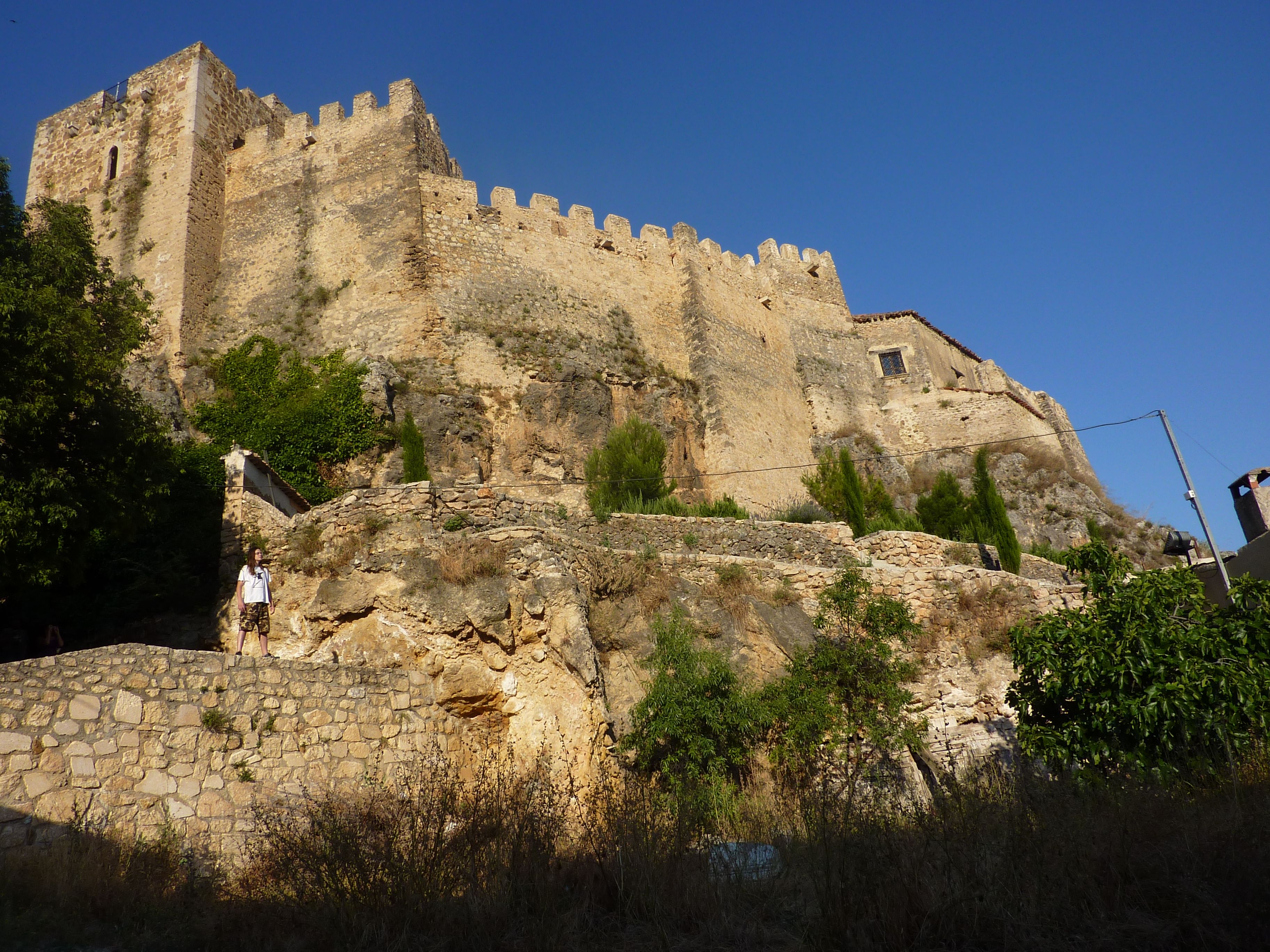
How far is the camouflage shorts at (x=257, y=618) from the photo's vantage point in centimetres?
1188

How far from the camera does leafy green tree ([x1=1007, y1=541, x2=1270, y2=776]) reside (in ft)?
27.9

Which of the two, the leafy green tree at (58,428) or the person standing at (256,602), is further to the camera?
the person standing at (256,602)

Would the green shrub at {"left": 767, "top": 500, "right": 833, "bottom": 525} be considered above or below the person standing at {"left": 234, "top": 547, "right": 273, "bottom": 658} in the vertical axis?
above

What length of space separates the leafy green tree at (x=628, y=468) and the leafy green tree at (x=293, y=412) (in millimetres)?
5007

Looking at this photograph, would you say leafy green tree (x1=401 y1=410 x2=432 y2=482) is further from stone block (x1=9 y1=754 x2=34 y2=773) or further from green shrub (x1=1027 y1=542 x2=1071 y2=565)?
green shrub (x1=1027 y1=542 x2=1071 y2=565)

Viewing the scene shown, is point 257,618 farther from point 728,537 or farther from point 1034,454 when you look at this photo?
point 1034,454

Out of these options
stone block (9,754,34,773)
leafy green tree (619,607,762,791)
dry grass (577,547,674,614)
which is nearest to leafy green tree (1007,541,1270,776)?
leafy green tree (619,607,762,791)

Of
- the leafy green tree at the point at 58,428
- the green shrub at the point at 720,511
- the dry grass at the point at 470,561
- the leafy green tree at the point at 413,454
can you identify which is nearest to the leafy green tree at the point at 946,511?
the green shrub at the point at 720,511

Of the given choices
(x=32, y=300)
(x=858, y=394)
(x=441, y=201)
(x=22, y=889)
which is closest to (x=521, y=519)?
(x=32, y=300)

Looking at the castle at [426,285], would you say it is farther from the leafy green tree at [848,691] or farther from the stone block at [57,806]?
the stone block at [57,806]

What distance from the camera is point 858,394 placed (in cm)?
3297

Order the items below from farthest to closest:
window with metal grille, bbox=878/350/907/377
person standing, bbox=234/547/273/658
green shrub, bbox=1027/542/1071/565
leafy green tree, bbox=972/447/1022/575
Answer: window with metal grille, bbox=878/350/907/377
green shrub, bbox=1027/542/1071/565
leafy green tree, bbox=972/447/1022/575
person standing, bbox=234/547/273/658

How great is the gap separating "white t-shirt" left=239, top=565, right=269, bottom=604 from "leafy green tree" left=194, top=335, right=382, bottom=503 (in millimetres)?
7292

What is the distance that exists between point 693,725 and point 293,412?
45.5 ft
